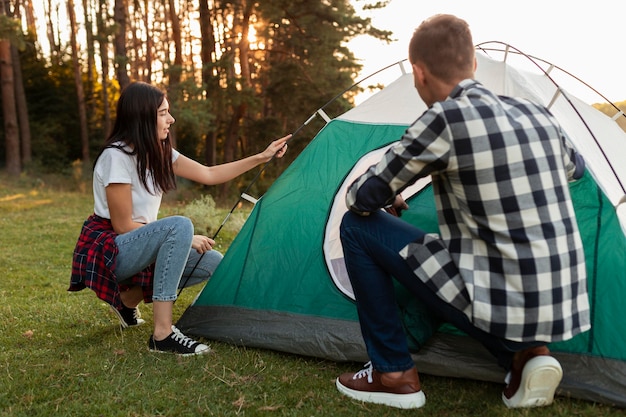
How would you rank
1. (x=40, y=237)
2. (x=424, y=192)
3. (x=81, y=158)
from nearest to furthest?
1. (x=424, y=192)
2. (x=40, y=237)
3. (x=81, y=158)

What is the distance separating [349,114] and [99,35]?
12.0 metres

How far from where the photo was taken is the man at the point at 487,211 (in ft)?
6.31

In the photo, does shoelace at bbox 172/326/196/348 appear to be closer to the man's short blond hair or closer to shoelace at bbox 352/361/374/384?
shoelace at bbox 352/361/374/384

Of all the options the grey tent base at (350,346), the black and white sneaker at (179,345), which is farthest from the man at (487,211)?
the black and white sneaker at (179,345)

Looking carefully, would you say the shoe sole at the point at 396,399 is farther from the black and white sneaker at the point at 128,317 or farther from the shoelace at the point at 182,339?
the black and white sneaker at the point at 128,317

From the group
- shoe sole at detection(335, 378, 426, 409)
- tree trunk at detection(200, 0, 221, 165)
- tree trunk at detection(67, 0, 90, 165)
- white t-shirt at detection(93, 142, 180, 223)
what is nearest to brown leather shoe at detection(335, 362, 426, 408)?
shoe sole at detection(335, 378, 426, 409)

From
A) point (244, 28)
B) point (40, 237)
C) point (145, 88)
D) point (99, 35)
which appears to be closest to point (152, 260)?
point (145, 88)

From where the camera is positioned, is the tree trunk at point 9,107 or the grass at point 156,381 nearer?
the grass at point 156,381

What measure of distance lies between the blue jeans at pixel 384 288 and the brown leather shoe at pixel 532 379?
0.06 m

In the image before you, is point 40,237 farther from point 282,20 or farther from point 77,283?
point 282,20

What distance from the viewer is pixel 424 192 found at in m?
2.82

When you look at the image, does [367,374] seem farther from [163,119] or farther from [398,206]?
[163,119]

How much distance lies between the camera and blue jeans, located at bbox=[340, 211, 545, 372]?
220cm

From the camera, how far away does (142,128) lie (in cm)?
302
